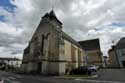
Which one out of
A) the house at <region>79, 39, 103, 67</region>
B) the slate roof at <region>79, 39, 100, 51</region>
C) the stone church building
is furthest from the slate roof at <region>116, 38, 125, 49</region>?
the stone church building

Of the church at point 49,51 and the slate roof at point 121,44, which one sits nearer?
the church at point 49,51

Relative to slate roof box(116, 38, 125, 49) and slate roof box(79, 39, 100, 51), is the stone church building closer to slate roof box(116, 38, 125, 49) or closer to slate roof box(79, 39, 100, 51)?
slate roof box(116, 38, 125, 49)

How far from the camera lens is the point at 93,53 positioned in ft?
174

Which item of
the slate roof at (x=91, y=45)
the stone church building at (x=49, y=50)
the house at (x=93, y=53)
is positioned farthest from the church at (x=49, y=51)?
the slate roof at (x=91, y=45)

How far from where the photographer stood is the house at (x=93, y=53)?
50862 millimetres

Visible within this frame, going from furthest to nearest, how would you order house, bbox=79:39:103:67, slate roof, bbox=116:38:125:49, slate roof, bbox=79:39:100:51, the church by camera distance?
slate roof, bbox=79:39:100:51 → house, bbox=79:39:103:67 → slate roof, bbox=116:38:125:49 → the church

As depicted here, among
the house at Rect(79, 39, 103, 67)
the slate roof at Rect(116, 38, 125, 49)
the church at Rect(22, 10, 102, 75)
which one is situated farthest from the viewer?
the house at Rect(79, 39, 103, 67)

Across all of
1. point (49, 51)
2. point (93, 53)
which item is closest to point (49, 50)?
point (49, 51)

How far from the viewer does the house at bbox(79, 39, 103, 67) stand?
50862mm

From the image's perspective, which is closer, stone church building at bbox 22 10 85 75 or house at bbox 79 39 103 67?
stone church building at bbox 22 10 85 75

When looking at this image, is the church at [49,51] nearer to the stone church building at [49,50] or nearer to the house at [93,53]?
the stone church building at [49,50]

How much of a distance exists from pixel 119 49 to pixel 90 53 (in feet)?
44.2

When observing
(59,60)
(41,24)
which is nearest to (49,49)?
(59,60)

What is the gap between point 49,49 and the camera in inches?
1144
